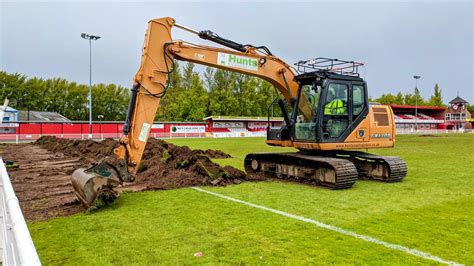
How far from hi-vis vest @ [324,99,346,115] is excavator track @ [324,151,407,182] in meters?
1.54

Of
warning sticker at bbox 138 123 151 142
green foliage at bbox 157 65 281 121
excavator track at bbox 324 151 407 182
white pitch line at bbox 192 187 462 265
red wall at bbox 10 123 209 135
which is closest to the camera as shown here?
white pitch line at bbox 192 187 462 265

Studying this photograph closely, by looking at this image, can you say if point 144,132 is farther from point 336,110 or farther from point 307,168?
point 336,110

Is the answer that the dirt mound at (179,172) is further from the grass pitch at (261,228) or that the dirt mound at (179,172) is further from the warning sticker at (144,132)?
the warning sticker at (144,132)

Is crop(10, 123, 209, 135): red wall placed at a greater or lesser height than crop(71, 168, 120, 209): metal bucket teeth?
greater

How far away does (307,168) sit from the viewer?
36.3 ft

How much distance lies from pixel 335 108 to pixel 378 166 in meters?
2.39

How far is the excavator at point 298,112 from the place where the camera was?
923cm

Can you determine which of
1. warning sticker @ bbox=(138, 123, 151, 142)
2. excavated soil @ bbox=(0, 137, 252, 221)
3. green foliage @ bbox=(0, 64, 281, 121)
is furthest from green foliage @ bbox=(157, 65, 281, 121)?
warning sticker @ bbox=(138, 123, 151, 142)

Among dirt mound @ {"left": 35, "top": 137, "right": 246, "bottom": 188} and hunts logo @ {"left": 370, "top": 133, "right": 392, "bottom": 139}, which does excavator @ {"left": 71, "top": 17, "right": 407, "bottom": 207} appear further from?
dirt mound @ {"left": 35, "top": 137, "right": 246, "bottom": 188}

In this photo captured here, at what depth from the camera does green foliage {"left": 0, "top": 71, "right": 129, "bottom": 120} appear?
69.6 meters

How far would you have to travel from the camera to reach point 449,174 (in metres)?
13.1

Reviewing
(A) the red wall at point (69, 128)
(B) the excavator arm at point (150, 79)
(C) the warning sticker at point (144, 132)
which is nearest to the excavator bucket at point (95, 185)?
(B) the excavator arm at point (150, 79)

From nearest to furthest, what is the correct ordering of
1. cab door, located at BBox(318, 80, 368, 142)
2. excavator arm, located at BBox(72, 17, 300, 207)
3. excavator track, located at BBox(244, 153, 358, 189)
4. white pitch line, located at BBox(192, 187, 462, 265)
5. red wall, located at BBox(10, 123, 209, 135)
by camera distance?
white pitch line, located at BBox(192, 187, 462, 265), excavator arm, located at BBox(72, 17, 300, 207), excavator track, located at BBox(244, 153, 358, 189), cab door, located at BBox(318, 80, 368, 142), red wall, located at BBox(10, 123, 209, 135)

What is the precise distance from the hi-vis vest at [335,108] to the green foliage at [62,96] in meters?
71.1
